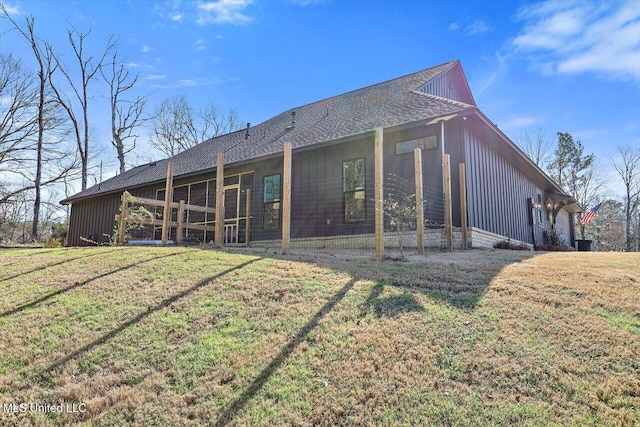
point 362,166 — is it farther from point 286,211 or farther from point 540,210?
point 540,210

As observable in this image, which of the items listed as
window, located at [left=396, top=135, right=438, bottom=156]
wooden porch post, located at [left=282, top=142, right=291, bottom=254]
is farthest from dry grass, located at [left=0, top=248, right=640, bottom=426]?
window, located at [left=396, top=135, right=438, bottom=156]

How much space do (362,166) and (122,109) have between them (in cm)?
2070

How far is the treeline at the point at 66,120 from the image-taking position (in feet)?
65.6

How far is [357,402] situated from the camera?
2.39 meters

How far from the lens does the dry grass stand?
93.5 inches

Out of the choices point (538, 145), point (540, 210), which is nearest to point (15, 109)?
point (540, 210)

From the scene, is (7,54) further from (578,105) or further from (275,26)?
(578,105)

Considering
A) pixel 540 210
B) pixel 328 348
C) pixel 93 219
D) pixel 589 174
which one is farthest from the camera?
pixel 589 174

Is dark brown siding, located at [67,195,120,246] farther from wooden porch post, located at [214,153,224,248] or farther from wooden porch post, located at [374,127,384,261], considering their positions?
wooden porch post, located at [374,127,384,261]

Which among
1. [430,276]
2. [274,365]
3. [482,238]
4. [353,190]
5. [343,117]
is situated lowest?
[274,365]

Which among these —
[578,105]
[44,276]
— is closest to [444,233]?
[44,276]

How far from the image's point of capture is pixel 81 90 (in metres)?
23.1

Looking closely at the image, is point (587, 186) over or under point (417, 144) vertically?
over

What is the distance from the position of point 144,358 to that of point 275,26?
448 inches
